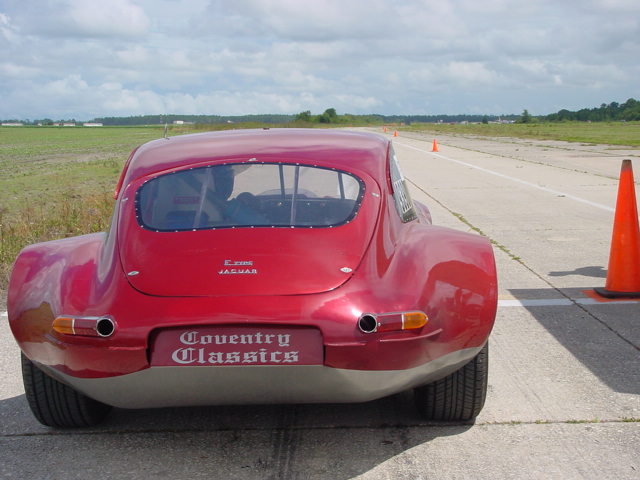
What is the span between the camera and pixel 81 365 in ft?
11.7

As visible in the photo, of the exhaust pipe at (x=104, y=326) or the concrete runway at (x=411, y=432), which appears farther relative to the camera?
the concrete runway at (x=411, y=432)

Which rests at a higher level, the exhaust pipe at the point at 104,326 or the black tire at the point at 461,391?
the exhaust pipe at the point at 104,326

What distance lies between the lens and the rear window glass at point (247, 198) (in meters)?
4.05

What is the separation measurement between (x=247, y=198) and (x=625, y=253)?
12.5 ft

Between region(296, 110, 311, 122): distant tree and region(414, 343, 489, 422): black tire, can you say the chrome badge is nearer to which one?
region(414, 343, 489, 422): black tire

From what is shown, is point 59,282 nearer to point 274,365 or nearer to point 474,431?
point 274,365

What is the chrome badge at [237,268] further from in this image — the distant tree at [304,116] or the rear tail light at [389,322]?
the distant tree at [304,116]

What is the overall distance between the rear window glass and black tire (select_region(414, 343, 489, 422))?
903mm

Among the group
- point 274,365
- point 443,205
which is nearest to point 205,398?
point 274,365

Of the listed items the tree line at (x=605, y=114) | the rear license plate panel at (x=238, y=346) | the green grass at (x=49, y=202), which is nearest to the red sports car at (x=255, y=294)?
the rear license plate panel at (x=238, y=346)

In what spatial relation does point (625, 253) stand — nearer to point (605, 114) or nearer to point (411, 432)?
point (411, 432)

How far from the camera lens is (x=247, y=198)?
4.31 metres

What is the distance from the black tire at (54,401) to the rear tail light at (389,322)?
1.47m

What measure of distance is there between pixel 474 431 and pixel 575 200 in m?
11.0
